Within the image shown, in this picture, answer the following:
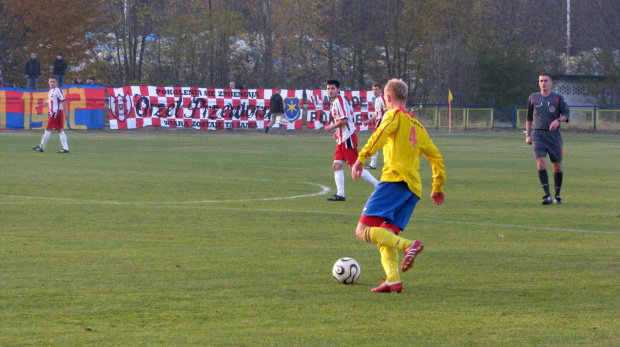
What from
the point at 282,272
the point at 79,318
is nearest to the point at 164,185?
the point at 282,272

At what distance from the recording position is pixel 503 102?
55.4 metres

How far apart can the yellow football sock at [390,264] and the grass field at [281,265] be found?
0.66ft

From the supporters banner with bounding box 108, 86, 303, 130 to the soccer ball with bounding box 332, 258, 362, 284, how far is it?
107ft

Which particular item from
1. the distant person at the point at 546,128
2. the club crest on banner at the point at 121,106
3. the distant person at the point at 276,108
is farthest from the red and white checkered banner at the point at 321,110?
the distant person at the point at 546,128

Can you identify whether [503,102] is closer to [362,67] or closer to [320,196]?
[362,67]

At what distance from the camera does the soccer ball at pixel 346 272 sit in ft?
23.0

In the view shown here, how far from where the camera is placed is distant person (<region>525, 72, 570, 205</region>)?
13.4m

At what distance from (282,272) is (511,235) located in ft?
11.2

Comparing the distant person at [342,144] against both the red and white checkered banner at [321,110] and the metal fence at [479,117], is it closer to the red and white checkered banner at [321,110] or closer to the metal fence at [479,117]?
the red and white checkered banner at [321,110]

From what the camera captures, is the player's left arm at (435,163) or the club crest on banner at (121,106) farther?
the club crest on banner at (121,106)

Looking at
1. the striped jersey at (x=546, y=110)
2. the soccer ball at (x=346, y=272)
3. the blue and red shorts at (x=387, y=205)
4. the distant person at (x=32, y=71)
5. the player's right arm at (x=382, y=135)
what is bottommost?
the soccer ball at (x=346, y=272)

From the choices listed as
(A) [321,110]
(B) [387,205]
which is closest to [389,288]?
(B) [387,205]

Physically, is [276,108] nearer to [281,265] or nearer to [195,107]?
[195,107]

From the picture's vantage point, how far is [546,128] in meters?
13.4
